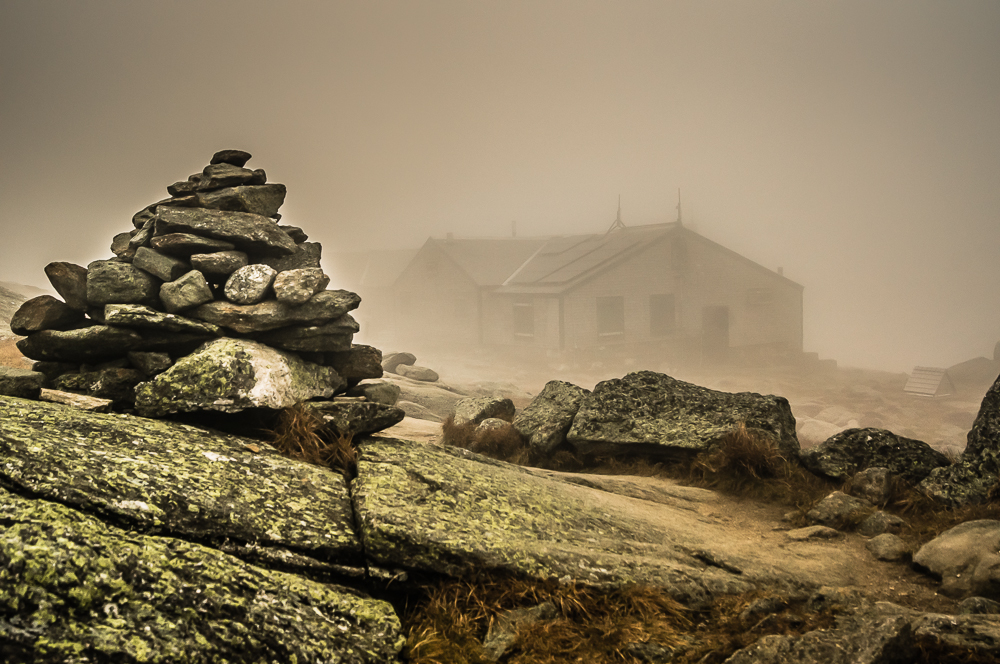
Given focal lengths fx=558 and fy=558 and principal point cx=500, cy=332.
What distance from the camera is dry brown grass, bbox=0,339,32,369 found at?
14177 mm

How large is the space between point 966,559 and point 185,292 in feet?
31.9

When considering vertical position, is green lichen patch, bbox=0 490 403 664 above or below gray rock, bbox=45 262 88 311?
below

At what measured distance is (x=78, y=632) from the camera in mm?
3500

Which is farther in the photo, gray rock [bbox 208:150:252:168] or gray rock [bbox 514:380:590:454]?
gray rock [bbox 514:380:590:454]

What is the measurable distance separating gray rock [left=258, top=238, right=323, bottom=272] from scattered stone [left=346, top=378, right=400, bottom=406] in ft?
6.59

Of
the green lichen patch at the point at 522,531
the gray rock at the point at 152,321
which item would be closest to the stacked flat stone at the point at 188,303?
the gray rock at the point at 152,321

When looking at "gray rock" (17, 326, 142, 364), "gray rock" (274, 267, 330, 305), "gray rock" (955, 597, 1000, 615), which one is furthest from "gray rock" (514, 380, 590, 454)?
"gray rock" (17, 326, 142, 364)

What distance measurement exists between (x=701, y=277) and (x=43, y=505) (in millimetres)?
48105

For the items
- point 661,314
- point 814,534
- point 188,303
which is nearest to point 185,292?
point 188,303

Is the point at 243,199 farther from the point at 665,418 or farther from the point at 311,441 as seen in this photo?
the point at 665,418

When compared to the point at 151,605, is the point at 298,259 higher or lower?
higher

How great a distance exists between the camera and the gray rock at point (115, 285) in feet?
24.7

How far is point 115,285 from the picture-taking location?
754cm

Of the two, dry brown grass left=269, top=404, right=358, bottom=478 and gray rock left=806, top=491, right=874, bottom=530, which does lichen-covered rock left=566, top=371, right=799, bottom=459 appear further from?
dry brown grass left=269, top=404, right=358, bottom=478
